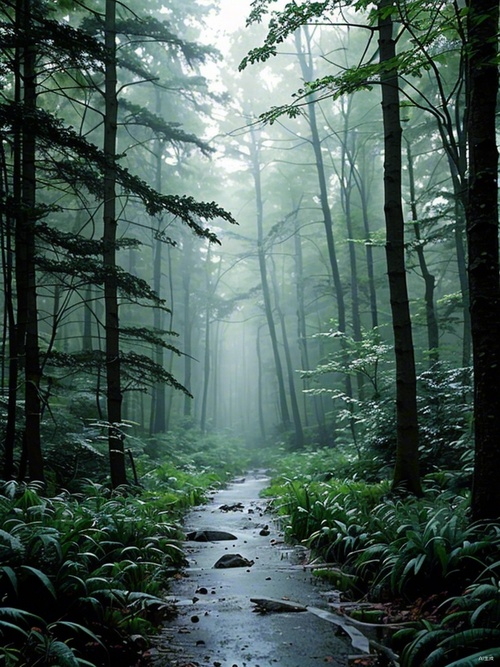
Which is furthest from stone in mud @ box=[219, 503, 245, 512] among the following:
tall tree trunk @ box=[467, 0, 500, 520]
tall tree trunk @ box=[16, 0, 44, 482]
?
tall tree trunk @ box=[467, 0, 500, 520]

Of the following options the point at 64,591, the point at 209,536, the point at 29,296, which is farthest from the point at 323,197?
the point at 64,591

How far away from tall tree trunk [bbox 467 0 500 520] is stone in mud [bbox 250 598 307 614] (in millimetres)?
1671

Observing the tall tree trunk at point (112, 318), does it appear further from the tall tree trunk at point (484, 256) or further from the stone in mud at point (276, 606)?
the tall tree trunk at point (484, 256)

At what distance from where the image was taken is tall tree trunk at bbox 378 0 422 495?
630 cm

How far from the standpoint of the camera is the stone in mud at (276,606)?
3945 mm

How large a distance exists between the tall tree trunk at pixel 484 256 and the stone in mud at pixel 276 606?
167 centimetres

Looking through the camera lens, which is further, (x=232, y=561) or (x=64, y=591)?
(x=232, y=561)

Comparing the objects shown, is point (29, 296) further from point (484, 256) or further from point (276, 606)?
point (484, 256)

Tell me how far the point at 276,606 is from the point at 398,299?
4181mm

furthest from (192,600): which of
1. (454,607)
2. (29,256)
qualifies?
(29,256)

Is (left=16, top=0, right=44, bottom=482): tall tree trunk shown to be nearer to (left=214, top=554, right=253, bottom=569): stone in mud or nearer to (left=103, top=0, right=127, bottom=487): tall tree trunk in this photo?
(left=103, top=0, right=127, bottom=487): tall tree trunk

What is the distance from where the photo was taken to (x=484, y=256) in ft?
13.0

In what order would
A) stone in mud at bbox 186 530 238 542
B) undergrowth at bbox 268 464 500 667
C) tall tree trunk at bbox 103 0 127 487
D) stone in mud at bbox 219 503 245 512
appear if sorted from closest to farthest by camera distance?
undergrowth at bbox 268 464 500 667 < stone in mud at bbox 186 530 238 542 < tall tree trunk at bbox 103 0 127 487 < stone in mud at bbox 219 503 245 512

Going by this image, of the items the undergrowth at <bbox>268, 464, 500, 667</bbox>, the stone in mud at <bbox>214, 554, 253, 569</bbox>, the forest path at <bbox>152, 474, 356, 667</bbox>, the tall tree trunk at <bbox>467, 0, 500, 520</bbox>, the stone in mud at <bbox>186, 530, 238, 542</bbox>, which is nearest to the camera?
the undergrowth at <bbox>268, 464, 500, 667</bbox>
